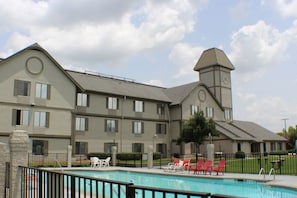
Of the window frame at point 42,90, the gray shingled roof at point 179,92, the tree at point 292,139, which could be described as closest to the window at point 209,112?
the gray shingled roof at point 179,92

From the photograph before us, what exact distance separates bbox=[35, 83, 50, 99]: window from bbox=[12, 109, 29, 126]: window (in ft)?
6.93

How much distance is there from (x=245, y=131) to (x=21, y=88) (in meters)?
32.4

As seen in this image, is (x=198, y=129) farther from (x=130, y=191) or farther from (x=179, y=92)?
(x=130, y=191)

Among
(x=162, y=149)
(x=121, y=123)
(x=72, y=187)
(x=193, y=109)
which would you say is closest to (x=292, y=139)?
(x=193, y=109)

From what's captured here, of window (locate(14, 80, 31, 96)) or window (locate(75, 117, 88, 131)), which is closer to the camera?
window (locate(14, 80, 31, 96))

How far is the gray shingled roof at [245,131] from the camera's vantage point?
43.1m

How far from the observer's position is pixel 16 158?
775 centimetres

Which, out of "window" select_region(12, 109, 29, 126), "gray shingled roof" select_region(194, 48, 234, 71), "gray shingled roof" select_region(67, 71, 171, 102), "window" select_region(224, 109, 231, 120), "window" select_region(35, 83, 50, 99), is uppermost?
"gray shingled roof" select_region(194, 48, 234, 71)

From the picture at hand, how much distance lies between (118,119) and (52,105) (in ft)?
30.0

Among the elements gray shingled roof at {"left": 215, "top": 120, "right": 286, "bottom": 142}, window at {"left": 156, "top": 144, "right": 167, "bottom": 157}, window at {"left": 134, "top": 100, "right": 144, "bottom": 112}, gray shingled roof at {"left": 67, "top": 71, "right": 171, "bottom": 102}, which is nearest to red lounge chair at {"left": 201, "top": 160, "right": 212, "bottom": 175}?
gray shingled roof at {"left": 67, "top": 71, "right": 171, "bottom": 102}

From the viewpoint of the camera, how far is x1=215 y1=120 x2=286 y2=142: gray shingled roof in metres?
43.1

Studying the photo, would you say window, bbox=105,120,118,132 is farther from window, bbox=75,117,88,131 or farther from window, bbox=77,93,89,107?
window, bbox=77,93,89,107

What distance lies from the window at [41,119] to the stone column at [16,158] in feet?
77.5

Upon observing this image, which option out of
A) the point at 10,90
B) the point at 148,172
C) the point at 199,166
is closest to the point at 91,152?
the point at 10,90
